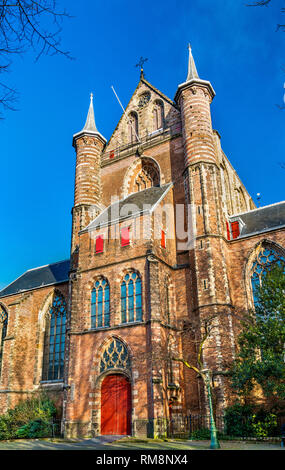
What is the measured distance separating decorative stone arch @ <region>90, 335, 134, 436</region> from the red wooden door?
198 mm

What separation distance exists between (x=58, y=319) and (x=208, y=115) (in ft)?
57.1

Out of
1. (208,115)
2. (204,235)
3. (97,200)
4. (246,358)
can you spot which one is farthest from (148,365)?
(208,115)

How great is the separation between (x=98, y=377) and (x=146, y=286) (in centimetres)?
523

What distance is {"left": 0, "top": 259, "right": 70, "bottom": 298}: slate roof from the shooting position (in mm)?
30594

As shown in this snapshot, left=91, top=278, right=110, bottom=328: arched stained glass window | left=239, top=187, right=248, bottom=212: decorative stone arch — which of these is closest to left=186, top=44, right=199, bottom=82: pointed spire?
left=239, top=187, right=248, bottom=212: decorative stone arch

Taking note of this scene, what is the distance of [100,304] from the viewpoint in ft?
72.1

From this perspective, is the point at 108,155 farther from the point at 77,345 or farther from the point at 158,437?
the point at 158,437

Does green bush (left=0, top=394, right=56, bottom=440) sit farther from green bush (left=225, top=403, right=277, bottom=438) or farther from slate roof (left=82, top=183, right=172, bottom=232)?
slate roof (left=82, top=183, right=172, bottom=232)

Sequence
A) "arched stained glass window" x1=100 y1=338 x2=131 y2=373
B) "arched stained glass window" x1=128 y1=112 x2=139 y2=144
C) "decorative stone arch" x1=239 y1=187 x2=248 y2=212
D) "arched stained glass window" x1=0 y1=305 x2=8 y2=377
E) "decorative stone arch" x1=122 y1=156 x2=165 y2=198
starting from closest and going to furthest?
"arched stained glass window" x1=100 y1=338 x2=131 y2=373, "decorative stone arch" x1=122 y1=156 x2=165 y2=198, "arched stained glass window" x1=0 y1=305 x2=8 y2=377, "arched stained glass window" x1=128 y1=112 x2=139 y2=144, "decorative stone arch" x1=239 y1=187 x2=248 y2=212

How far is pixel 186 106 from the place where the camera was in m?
26.0

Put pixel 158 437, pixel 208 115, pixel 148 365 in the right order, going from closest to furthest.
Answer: pixel 158 437
pixel 148 365
pixel 208 115

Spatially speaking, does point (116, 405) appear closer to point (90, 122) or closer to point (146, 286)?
point (146, 286)

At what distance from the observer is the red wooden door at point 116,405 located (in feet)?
61.2

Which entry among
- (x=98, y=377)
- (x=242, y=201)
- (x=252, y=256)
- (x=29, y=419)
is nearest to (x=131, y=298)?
(x=98, y=377)
